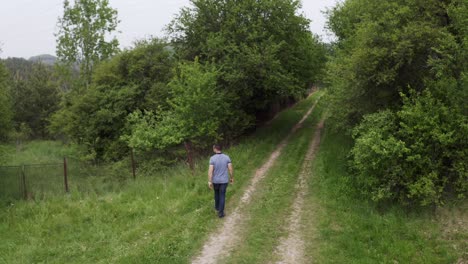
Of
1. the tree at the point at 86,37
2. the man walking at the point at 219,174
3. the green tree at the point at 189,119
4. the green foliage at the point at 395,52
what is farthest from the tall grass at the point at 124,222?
the tree at the point at 86,37

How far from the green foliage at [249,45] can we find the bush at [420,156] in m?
10.4

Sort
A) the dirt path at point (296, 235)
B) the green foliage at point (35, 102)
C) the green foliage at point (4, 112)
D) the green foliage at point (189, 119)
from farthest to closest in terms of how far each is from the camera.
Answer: the green foliage at point (35, 102), the green foliage at point (4, 112), the green foliage at point (189, 119), the dirt path at point (296, 235)

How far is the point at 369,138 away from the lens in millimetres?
9969

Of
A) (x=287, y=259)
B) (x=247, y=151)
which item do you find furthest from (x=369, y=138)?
(x=247, y=151)

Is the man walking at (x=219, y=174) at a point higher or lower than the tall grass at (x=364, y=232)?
higher

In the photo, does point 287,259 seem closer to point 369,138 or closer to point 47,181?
point 369,138

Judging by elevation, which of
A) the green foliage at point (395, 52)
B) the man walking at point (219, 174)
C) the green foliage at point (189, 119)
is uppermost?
the green foliage at point (395, 52)

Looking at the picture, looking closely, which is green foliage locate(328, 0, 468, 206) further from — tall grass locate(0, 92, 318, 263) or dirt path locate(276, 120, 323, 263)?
tall grass locate(0, 92, 318, 263)

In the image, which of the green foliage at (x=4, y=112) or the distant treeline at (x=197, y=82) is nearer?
the distant treeline at (x=197, y=82)

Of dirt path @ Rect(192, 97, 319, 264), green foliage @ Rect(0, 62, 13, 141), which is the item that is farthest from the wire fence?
dirt path @ Rect(192, 97, 319, 264)

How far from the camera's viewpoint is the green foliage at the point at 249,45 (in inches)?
791

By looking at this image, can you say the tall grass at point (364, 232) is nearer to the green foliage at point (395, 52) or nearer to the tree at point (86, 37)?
the green foliage at point (395, 52)

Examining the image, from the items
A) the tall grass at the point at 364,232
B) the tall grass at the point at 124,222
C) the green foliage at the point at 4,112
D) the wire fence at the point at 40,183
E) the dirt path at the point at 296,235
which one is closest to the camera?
the dirt path at the point at 296,235

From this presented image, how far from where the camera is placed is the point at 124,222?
1101 cm
